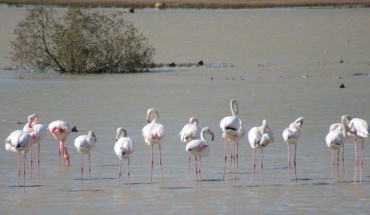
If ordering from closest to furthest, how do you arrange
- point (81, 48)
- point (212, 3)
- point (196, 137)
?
point (196, 137), point (81, 48), point (212, 3)

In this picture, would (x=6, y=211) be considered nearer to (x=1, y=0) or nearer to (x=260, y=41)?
(x=260, y=41)

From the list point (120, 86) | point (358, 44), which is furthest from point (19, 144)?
point (358, 44)

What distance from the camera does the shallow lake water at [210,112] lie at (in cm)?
991

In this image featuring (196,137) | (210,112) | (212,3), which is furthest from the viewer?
(212,3)

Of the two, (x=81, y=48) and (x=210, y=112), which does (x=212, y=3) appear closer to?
(x=81, y=48)

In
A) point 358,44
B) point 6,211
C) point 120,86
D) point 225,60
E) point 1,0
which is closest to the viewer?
point 6,211

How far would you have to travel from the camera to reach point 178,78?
2309 cm

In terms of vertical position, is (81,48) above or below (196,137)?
above

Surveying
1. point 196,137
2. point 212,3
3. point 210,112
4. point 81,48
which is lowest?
point 196,137

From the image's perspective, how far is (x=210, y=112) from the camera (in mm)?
16797

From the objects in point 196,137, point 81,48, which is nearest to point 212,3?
point 81,48

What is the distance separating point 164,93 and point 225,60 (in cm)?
803

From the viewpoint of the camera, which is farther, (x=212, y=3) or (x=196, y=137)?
(x=212, y=3)

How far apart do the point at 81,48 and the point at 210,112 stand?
9.20 meters
